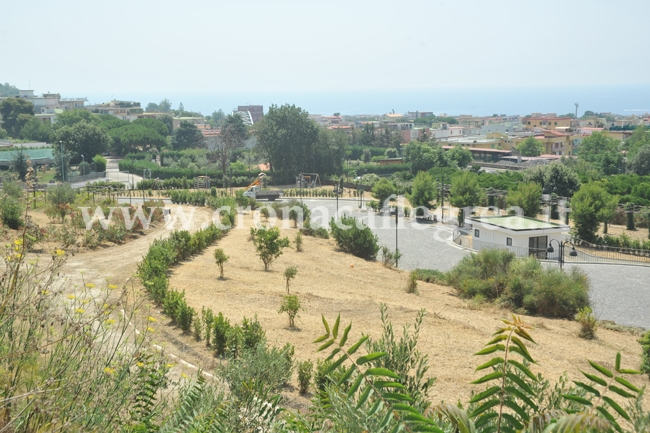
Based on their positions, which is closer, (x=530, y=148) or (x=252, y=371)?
(x=252, y=371)

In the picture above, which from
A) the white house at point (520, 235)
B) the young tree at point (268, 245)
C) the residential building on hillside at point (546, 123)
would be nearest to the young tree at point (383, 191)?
the white house at point (520, 235)

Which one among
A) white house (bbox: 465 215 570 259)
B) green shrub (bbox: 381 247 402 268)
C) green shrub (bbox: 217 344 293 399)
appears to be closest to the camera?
green shrub (bbox: 217 344 293 399)

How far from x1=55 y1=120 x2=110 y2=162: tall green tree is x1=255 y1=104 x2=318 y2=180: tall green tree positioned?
43.2ft

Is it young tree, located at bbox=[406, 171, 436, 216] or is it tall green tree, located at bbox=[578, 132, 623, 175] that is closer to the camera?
young tree, located at bbox=[406, 171, 436, 216]

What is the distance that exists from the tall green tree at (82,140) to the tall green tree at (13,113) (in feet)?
→ 92.1

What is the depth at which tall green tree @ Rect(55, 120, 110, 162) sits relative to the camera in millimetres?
48656

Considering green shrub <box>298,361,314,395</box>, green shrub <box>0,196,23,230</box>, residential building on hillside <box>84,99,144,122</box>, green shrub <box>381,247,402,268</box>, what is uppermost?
residential building on hillside <box>84,99,144,122</box>

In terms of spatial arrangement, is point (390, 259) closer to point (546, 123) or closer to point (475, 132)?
point (475, 132)

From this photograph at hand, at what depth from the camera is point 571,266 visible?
20.7 meters

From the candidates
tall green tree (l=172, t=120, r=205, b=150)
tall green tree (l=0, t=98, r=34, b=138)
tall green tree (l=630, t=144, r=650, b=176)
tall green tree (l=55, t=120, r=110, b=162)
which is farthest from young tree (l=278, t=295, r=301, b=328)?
tall green tree (l=0, t=98, r=34, b=138)

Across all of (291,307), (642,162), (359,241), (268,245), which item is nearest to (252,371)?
(291,307)

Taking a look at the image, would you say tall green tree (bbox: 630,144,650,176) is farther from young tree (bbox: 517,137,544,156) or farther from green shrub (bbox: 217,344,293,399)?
green shrub (bbox: 217,344,293,399)

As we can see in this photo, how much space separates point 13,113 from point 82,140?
106ft

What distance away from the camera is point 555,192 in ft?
116
